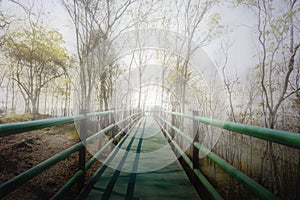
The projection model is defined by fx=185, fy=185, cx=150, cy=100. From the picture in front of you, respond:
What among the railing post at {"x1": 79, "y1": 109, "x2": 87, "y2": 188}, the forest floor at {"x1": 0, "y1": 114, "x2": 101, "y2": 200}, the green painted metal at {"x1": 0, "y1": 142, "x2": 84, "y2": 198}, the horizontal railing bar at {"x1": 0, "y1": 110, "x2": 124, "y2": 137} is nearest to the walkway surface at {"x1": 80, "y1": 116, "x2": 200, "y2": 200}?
the railing post at {"x1": 79, "y1": 109, "x2": 87, "y2": 188}

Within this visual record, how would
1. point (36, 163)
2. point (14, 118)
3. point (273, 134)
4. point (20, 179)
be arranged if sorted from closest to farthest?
point (273, 134)
point (20, 179)
point (36, 163)
point (14, 118)

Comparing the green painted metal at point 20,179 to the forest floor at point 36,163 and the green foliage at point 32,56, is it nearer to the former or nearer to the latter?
the forest floor at point 36,163

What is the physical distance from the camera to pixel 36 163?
388 cm

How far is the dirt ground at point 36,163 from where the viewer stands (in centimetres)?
258

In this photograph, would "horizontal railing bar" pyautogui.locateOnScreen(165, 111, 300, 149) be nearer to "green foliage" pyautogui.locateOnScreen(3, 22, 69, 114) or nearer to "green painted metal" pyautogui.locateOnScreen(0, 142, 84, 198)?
"green painted metal" pyautogui.locateOnScreen(0, 142, 84, 198)

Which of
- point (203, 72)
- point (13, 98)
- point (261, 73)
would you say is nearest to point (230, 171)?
point (261, 73)

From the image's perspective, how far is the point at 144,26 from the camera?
387 inches

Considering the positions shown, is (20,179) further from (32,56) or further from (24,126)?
(32,56)

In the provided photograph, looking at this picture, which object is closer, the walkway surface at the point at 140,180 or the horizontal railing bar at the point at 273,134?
the horizontal railing bar at the point at 273,134

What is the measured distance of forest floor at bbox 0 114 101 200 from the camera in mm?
2585

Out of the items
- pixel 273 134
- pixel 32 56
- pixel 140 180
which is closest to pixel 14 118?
pixel 32 56

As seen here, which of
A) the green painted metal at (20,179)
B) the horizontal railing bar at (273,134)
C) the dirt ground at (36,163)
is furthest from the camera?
the dirt ground at (36,163)

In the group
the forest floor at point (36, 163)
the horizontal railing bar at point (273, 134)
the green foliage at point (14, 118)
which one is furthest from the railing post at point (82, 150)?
the green foliage at point (14, 118)

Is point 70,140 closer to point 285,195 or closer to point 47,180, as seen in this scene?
point 47,180
